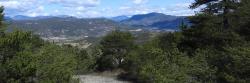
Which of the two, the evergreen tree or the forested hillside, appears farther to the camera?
the evergreen tree

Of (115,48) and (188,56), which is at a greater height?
(188,56)

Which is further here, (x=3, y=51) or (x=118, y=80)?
(x=118, y=80)

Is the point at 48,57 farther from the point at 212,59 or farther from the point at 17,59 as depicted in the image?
the point at 212,59

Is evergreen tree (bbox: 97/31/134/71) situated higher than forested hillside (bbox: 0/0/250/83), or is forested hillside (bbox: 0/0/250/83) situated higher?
forested hillside (bbox: 0/0/250/83)

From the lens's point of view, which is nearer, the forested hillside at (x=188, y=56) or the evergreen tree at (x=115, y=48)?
the forested hillside at (x=188, y=56)

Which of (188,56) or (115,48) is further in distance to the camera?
(115,48)

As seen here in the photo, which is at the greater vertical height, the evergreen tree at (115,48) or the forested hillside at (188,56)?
the forested hillside at (188,56)

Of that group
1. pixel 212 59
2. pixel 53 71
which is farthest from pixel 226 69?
pixel 53 71

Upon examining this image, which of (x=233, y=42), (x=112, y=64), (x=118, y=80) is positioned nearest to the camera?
(x=233, y=42)

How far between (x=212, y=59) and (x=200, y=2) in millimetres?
13144

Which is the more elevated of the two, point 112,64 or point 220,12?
point 220,12

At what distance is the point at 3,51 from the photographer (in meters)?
31.8

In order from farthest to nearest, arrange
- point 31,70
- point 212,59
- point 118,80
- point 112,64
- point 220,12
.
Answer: point 112,64 < point 118,80 < point 220,12 < point 212,59 < point 31,70

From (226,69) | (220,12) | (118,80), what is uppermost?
(220,12)
